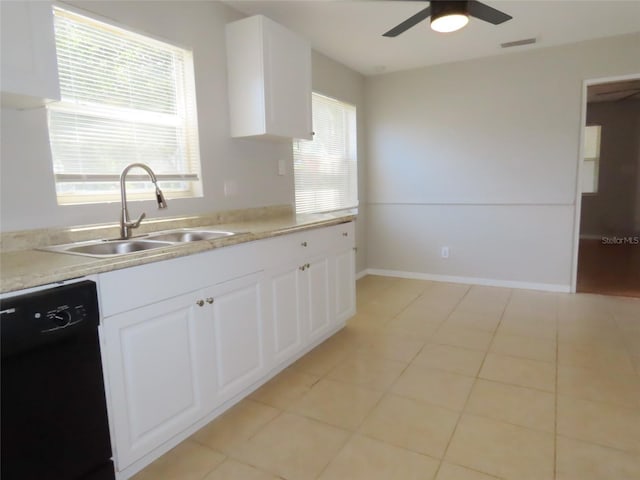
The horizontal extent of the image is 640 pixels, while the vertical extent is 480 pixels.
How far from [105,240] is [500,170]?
12.2 ft

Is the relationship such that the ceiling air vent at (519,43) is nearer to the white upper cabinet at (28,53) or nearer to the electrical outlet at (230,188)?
the electrical outlet at (230,188)

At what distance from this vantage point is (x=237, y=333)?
201 centimetres

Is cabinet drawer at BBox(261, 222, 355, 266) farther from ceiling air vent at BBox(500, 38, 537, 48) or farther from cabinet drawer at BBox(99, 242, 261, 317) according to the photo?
ceiling air vent at BBox(500, 38, 537, 48)

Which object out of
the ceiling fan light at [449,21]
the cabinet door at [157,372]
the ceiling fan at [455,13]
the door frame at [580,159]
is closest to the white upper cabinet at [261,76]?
the ceiling fan at [455,13]

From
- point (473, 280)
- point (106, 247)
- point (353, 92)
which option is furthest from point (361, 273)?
point (106, 247)

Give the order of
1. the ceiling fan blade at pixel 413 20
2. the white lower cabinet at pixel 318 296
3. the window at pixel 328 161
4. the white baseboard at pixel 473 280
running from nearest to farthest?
1. the ceiling fan blade at pixel 413 20
2. the white lower cabinet at pixel 318 296
3. the window at pixel 328 161
4. the white baseboard at pixel 473 280

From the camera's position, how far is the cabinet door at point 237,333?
1.91 m

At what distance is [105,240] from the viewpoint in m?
2.00

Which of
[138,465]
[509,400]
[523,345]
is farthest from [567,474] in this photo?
[138,465]

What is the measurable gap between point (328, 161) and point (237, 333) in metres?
2.59

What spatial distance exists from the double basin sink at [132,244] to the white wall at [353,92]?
2.09 meters

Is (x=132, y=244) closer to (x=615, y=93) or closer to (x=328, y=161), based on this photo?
(x=328, y=161)

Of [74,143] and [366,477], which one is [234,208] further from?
[366,477]

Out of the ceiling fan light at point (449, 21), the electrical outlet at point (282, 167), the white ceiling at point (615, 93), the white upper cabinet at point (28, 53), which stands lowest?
the electrical outlet at point (282, 167)
